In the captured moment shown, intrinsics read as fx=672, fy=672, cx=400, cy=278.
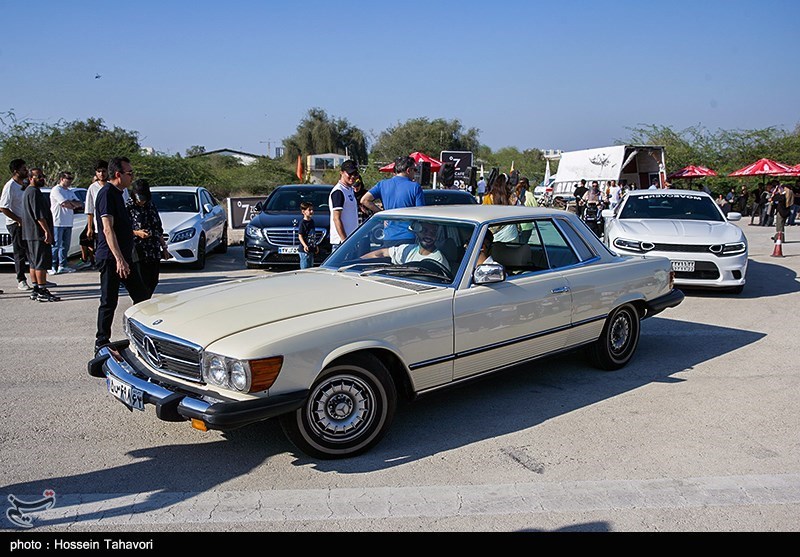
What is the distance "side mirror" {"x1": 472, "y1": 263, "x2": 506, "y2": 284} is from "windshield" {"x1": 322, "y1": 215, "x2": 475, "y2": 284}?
172 millimetres

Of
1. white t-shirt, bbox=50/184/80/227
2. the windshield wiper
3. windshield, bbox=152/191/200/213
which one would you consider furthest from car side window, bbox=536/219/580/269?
windshield, bbox=152/191/200/213

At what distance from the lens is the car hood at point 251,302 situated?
3.92 m

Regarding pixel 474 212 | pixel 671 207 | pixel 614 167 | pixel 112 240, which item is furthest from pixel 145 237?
pixel 614 167

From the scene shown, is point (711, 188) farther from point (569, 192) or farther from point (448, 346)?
point (448, 346)

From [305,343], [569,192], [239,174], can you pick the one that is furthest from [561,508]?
[239,174]

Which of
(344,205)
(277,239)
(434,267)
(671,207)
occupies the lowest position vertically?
(277,239)

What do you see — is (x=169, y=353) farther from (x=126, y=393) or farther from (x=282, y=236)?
(x=282, y=236)

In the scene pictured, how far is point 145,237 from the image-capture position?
6219 mm

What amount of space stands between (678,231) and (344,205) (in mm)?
5156

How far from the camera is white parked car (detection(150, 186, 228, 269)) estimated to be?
11805 mm

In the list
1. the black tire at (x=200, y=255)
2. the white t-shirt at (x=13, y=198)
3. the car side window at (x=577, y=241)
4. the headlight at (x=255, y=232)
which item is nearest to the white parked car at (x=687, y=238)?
the car side window at (x=577, y=241)

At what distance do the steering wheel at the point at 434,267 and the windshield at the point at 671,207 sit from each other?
706cm

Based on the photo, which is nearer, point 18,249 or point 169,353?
point 169,353

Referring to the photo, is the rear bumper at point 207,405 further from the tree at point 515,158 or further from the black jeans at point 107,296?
the tree at point 515,158
